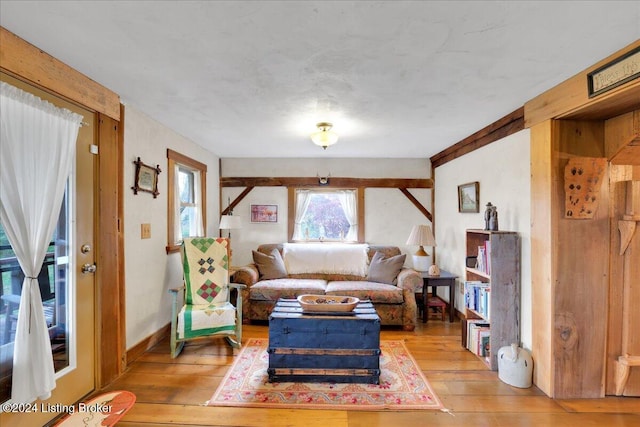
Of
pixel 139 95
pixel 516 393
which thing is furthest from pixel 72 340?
pixel 516 393

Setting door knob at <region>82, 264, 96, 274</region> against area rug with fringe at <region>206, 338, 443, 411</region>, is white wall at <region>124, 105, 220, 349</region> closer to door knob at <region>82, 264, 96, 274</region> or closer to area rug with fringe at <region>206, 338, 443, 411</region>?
door knob at <region>82, 264, 96, 274</region>

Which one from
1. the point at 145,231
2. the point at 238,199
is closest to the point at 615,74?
the point at 145,231

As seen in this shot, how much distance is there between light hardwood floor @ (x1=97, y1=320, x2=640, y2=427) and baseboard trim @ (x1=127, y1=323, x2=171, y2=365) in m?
0.06

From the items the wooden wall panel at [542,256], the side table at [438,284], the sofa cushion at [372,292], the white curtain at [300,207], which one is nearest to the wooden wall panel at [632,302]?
the wooden wall panel at [542,256]

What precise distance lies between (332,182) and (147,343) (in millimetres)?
3203

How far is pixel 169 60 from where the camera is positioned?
1.81 metres

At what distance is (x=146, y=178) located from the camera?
2.86 m

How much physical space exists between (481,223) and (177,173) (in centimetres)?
353

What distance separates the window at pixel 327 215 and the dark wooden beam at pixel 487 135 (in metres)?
1.43

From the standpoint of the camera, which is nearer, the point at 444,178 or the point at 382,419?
the point at 382,419

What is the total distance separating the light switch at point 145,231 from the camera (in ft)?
9.20

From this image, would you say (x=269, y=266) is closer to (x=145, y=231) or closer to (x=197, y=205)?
(x=197, y=205)

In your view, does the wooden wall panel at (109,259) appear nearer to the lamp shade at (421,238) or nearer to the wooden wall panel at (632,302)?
the lamp shade at (421,238)

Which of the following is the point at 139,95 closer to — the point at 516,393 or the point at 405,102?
the point at 405,102
